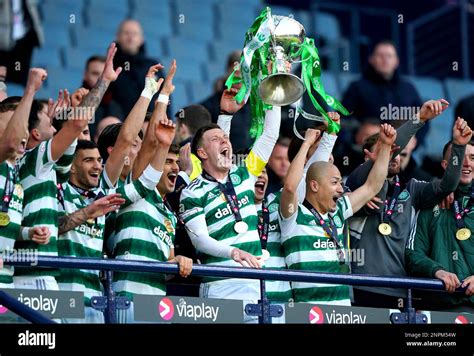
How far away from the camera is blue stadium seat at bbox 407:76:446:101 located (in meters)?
14.0

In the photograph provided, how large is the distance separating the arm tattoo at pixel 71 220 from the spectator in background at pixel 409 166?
2.66m

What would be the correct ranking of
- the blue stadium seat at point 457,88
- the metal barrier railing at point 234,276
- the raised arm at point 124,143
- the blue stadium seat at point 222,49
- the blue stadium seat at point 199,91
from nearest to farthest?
the metal barrier railing at point 234,276 → the raised arm at point 124,143 → the blue stadium seat at point 199,91 → the blue stadium seat at point 222,49 → the blue stadium seat at point 457,88

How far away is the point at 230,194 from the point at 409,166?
7.71 ft

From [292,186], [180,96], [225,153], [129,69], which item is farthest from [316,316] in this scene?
[180,96]

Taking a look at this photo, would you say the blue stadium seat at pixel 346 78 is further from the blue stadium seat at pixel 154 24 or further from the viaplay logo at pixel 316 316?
the viaplay logo at pixel 316 316

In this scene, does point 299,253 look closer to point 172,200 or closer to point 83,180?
point 172,200

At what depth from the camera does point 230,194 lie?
841cm

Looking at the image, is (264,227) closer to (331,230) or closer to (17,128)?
(331,230)

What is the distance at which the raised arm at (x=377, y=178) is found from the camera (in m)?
8.81

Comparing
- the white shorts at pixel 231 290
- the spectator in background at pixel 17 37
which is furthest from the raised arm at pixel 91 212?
the spectator in background at pixel 17 37

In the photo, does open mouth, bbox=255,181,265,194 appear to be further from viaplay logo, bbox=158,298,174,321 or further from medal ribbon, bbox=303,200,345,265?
viaplay logo, bbox=158,298,174,321

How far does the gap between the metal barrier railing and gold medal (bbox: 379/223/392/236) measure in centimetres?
47

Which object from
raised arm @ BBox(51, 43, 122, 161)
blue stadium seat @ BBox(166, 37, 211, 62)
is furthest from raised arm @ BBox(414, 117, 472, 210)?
blue stadium seat @ BBox(166, 37, 211, 62)

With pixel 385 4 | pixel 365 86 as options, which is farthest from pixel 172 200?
pixel 385 4
